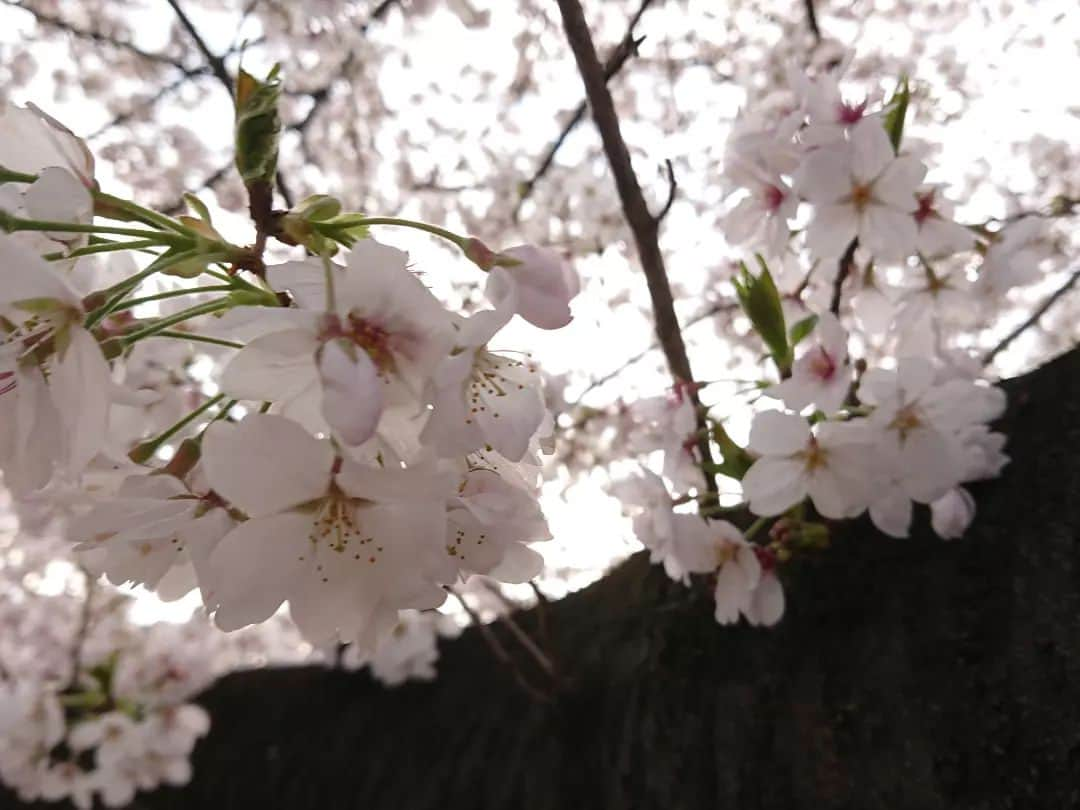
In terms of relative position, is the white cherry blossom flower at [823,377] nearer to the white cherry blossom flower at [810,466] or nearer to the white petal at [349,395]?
the white cherry blossom flower at [810,466]

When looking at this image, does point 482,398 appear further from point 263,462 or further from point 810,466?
point 810,466

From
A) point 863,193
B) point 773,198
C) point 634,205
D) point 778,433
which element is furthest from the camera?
point 634,205

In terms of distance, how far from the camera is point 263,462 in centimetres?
50

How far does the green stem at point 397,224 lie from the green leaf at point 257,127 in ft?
0.21

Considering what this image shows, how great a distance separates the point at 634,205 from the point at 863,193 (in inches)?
14.4

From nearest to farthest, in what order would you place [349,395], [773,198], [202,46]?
[349,395]
[773,198]
[202,46]

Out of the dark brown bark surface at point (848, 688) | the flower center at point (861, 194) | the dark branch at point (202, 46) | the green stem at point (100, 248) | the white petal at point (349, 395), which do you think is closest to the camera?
the white petal at point (349, 395)

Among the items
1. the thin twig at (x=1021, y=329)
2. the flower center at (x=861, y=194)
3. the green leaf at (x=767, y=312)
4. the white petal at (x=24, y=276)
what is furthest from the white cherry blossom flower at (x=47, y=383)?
the thin twig at (x=1021, y=329)

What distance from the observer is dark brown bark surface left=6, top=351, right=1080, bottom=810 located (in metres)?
0.96

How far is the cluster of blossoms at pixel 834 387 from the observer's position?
3.22ft

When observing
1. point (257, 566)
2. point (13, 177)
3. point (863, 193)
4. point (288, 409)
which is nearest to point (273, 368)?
point (288, 409)

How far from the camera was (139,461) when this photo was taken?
2.18 feet

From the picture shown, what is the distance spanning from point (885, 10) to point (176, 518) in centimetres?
366

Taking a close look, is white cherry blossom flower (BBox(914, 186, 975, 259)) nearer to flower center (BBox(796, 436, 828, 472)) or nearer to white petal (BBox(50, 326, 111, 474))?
flower center (BBox(796, 436, 828, 472))
